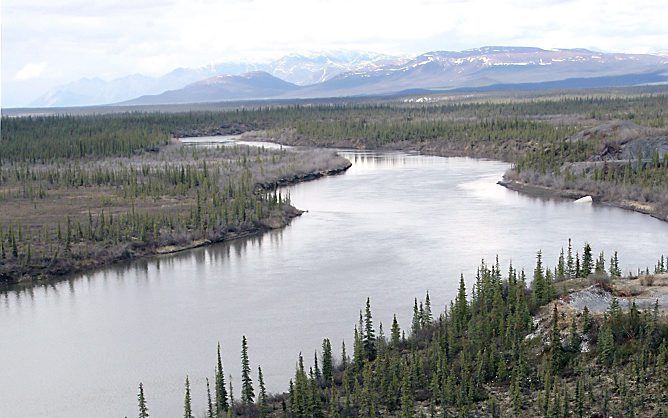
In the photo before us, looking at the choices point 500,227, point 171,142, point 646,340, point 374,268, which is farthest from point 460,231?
point 171,142

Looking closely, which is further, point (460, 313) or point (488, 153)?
point (488, 153)

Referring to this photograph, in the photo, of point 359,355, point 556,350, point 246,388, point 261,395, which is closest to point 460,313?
point 359,355

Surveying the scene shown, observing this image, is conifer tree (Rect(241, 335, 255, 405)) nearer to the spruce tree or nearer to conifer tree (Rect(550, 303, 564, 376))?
the spruce tree

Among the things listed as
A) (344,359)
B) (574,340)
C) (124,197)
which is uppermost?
(124,197)

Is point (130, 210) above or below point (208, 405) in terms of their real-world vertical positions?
above

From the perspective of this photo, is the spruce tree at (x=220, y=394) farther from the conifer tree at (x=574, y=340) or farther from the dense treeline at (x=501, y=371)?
the conifer tree at (x=574, y=340)

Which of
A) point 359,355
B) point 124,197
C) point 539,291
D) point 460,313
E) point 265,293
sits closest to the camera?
point 359,355

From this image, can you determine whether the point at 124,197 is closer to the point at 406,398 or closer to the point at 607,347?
the point at 406,398
